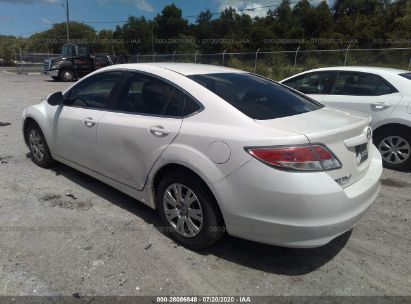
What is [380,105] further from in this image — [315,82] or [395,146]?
[315,82]

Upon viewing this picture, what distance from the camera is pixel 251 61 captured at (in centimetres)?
2264

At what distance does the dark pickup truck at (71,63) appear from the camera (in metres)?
24.7

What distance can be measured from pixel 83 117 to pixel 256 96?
2028 mm

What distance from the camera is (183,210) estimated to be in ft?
11.0

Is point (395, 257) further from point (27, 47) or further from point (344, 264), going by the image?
point (27, 47)

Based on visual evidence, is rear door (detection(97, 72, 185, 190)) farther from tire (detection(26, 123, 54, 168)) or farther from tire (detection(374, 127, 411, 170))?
tire (detection(374, 127, 411, 170))

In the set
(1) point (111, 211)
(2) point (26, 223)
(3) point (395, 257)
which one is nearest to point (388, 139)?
(3) point (395, 257)

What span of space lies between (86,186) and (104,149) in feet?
3.44

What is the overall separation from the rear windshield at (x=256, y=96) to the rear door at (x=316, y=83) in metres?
2.67

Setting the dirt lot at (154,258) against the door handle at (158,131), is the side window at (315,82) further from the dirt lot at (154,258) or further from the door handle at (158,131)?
the door handle at (158,131)

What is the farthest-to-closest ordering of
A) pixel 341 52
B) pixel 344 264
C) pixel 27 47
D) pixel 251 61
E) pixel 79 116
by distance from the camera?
pixel 27 47 → pixel 251 61 → pixel 341 52 → pixel 79 116 → pixel 344 264

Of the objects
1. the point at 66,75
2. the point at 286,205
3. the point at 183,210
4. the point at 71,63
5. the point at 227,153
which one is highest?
the point at 71,63

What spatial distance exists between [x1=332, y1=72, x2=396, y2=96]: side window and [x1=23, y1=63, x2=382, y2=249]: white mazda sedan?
8.10 ft

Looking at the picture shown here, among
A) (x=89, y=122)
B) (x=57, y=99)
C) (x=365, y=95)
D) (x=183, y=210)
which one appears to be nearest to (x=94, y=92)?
(x=89, y=122)
